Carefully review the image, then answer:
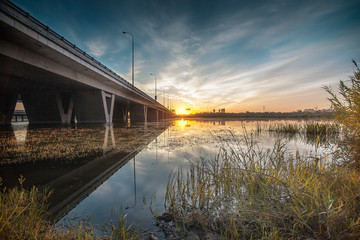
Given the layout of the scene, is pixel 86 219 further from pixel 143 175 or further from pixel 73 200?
pixel 143 175

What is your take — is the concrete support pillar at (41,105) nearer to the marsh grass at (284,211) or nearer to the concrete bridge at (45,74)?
the concrete bridge at (45,74)

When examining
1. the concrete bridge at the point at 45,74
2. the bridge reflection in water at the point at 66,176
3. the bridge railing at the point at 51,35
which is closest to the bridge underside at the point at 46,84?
the concrete bridge at the point at 45,74

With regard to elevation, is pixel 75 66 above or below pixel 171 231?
above

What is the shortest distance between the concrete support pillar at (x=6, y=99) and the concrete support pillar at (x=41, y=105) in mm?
2289

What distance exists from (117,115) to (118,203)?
60.5 m

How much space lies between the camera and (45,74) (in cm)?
1733

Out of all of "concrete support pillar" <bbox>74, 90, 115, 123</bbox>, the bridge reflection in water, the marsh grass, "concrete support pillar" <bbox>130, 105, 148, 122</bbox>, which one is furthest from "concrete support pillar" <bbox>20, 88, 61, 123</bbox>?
the marsh grass

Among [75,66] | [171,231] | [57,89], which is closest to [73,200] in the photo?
[171,231]

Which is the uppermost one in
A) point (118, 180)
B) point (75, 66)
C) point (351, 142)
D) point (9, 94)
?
point (75, 66)

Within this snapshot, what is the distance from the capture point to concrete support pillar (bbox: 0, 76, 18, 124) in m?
21.7

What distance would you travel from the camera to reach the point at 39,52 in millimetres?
14008

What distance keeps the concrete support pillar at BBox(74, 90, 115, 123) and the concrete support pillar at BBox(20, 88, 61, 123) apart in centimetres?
407

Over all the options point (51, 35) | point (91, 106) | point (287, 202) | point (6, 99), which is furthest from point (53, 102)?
point (287, 202)

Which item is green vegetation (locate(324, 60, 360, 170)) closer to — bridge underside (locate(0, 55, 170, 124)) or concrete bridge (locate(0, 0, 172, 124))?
concrete bridge (locate(0, 0, 172, 124))
